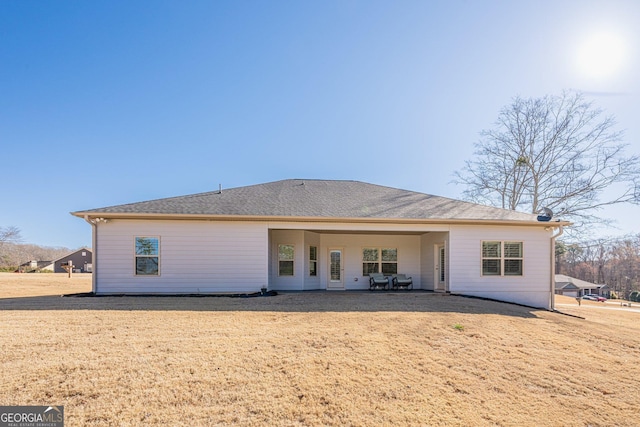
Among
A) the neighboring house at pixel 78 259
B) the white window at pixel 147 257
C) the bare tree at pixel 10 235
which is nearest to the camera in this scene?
the white window at pixel 147 257

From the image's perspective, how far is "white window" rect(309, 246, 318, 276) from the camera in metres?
14.0

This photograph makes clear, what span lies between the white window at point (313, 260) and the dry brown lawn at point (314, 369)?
6312mm

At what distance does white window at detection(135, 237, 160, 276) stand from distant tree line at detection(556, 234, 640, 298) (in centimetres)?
5195

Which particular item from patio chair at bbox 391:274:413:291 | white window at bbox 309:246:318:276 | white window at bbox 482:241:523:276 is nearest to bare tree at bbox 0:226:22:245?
white window at bbox 309:246:318:276

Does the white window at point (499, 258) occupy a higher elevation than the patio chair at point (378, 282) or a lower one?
higher

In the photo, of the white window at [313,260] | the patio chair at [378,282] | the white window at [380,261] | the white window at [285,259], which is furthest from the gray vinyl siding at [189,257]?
the white window at [380,261]

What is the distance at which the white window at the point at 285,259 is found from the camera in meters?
13.5

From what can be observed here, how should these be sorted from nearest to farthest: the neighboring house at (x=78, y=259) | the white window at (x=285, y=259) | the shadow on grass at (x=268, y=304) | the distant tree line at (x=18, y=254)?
the shadow on grass at (x=268, y=304)
the white window at (x=285, y=259)
the distant tree line at (x=18, y=254)
the neighboring house at (x=78, y=259)

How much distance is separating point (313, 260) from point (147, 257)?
642 cm

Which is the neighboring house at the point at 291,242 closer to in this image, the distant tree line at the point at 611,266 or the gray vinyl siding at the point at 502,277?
the gray vinyl siding at the point at 502,277

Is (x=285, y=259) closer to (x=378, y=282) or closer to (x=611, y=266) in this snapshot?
(x=378, y=282)

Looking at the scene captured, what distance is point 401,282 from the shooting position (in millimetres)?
14125

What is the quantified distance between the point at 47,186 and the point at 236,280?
75.2 feet

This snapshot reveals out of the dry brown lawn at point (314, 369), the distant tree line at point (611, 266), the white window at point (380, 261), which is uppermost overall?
the white window at point (380, 261)
